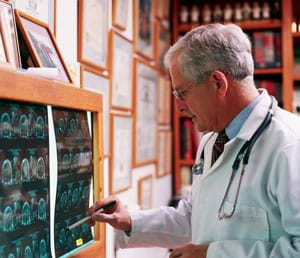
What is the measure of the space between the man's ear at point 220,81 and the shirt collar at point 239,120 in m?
0.09

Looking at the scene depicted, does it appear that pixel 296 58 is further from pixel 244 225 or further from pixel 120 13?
pixel 244 225

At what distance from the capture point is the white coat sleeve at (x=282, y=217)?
1318mm

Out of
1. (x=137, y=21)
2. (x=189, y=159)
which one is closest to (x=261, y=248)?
(x=137, y=21)

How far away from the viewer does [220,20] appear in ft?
12.3

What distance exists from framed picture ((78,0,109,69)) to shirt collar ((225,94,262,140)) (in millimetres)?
719

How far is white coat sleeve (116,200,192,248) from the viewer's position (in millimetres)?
1761

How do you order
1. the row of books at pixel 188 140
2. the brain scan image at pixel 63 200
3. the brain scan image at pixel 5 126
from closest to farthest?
the brain scan image at pixel 5 126 < the brain scan image at pixel 63 200 < the row of books at pixel 188 140

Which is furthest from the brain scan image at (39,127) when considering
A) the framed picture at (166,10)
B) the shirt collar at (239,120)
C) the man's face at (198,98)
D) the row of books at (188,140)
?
the row of books at (188,140)

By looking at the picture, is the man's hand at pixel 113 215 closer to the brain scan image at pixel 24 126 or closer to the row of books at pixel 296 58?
the brain scan image at pixel 24 126

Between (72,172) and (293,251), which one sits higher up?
(72,172)

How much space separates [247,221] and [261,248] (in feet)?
0.30

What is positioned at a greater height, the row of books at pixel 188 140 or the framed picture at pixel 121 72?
the framed picture at pixel 121 72

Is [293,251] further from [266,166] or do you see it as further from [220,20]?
[220,20]

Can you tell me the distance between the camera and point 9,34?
1254 millimetres
